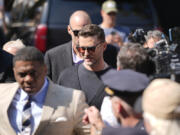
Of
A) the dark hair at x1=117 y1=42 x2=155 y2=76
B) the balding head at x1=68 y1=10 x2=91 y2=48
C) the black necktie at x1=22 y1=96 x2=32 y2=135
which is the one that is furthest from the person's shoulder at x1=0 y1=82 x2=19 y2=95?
the balding head at x1=68 y1=10 x2=91 y2=48

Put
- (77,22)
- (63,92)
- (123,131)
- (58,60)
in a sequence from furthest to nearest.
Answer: (77,22)
(58,60)
(63,92)
(123,131)

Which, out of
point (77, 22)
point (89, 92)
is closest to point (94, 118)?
point (89, 92)

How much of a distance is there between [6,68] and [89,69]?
3.05 ft

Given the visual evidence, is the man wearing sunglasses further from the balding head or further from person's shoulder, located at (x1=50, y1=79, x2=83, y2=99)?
the balding head

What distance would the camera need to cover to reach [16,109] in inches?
157

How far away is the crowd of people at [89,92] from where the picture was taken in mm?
3070

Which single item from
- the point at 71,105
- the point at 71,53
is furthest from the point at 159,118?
the point at 71,53

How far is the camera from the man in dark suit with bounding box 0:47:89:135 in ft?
12.8

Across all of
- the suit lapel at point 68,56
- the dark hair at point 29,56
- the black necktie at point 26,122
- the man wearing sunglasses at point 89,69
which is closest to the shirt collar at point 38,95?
the black necktie at point 26,122

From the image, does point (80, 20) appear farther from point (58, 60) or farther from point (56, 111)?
point (56, 111)

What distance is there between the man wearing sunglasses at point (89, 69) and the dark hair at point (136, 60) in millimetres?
763

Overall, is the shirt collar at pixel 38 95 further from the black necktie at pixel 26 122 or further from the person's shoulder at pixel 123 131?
the person's shoulder at pixel 123 131

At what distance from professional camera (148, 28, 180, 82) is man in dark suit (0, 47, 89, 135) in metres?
0.70

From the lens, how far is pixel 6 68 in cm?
517
